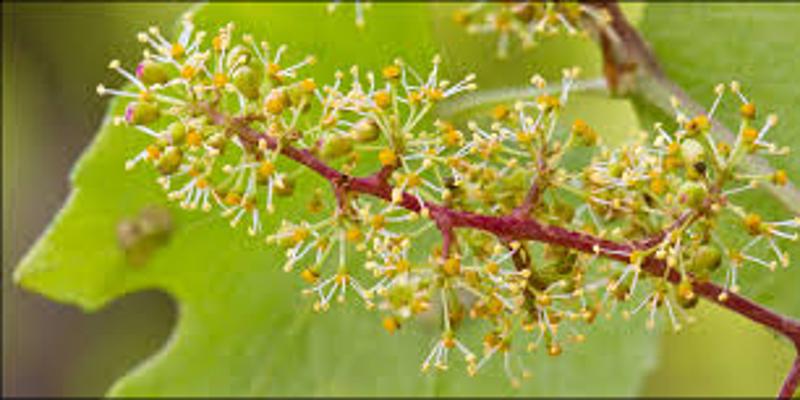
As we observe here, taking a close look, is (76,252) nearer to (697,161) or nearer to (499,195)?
(499,195)

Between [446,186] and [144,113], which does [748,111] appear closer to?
[446,186]

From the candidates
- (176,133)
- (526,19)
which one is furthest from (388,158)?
(526,19)

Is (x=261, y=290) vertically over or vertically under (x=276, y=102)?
under

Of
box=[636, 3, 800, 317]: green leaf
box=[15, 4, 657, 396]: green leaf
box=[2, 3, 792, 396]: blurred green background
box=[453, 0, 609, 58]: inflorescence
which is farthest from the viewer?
box=[2, 3, 792, 396]: blurred green background

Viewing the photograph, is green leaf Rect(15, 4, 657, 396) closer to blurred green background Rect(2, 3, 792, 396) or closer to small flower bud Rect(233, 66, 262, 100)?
small flower bud Rect(233, 66, 262, 100)

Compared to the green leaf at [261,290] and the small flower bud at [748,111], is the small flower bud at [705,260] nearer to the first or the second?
the small flower bud at [748,111]

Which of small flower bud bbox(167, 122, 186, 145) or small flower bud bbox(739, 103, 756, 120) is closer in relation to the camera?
small flower bud bbox(167, 122, 186, 145)

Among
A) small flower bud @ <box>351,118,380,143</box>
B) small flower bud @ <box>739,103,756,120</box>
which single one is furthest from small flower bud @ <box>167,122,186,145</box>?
small flower bud @ <box>739,103,756,120</box>
